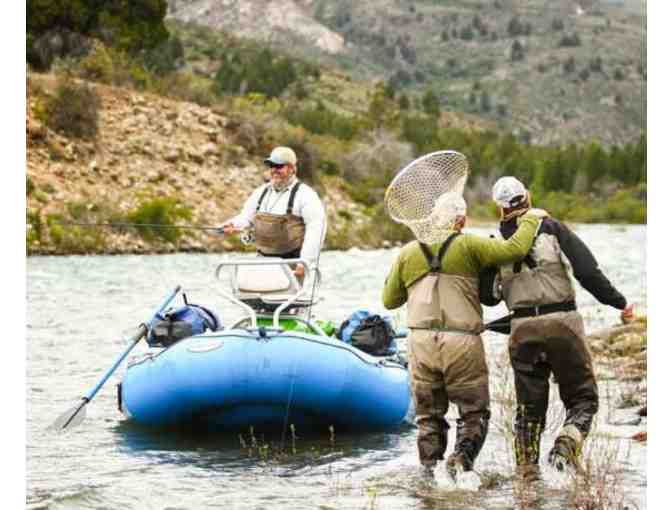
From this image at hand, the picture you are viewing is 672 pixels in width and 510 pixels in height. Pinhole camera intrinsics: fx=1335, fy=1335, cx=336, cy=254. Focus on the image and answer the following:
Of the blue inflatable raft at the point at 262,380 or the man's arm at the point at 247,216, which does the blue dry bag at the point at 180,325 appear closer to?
the blue inflatable raft at the point at 262,380

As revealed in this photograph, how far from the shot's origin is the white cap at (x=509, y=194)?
775 centimetres

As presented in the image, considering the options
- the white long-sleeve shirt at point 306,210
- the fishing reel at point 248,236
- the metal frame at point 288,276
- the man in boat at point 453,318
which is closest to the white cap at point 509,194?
the man in boat at point 453,318

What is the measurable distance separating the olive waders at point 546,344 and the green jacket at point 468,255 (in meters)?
0.14

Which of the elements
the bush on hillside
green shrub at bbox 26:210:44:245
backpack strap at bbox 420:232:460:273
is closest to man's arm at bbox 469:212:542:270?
backpack strap at bbox 420:232:460:273

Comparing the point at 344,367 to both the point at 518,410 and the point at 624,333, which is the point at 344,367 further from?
the point at 624,333

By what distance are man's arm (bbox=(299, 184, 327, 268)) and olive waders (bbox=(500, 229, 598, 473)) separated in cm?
231

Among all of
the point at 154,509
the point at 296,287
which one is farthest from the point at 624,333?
the point at 154,509

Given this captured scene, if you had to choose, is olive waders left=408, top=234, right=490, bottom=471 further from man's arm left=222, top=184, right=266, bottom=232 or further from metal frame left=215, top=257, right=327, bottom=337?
man's arm left=222, top=184, right=266, bottom=232

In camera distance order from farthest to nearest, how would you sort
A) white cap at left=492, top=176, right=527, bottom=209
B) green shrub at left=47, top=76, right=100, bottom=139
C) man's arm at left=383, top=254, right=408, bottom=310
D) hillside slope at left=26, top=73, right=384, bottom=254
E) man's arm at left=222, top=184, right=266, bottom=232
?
green shrub at left=47, top=76, right=100, bottom=139
hillside slope at left=26, top=73, right=384, bottom=254
man's arm at left=222, top=184, right=266, bottom=232
man's arm at left=383, top=254, right=408, bottom=310
white cap at left=492, top=176, right=527, bottom=209

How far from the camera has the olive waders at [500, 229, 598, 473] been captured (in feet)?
25.1

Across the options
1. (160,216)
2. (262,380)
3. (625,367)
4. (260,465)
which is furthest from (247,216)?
(160,216)

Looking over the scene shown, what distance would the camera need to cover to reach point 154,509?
7492 mm

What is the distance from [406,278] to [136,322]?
34.9ft

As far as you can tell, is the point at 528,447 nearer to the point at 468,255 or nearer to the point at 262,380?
the point at 468,255
